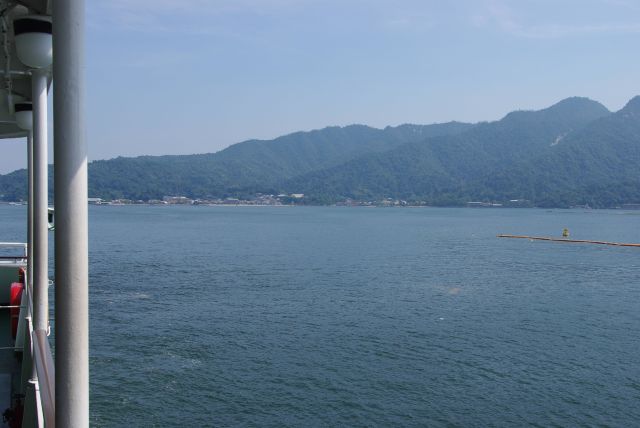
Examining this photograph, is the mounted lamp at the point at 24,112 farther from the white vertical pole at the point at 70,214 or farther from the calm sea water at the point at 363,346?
the calm sea water at the point at 363,346

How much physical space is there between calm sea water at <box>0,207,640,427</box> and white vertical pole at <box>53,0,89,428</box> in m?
12.4

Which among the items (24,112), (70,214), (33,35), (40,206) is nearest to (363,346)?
(24,112)

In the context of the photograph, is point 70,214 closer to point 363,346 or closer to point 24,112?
point 24,112

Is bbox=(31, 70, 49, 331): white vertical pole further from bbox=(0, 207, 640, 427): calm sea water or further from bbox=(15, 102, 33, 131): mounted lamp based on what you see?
bbox=(0, 207, 640, 427): calm sea water

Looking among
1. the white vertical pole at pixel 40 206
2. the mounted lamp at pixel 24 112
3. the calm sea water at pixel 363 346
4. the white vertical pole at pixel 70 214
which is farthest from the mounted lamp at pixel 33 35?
the calm sea water at pixel 363 346

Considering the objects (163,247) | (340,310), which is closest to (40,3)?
(340,310)

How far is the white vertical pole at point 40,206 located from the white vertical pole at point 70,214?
3461mm

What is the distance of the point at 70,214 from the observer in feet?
8.16

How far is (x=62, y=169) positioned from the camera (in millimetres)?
2436

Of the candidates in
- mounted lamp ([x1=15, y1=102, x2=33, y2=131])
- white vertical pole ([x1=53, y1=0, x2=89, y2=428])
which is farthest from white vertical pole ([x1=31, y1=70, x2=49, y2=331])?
white vertical pole ([x1=53, y1=0, x2=89, y2=428])

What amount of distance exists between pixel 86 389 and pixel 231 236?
7182 cm

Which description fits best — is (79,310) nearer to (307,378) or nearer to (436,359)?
(307,378)

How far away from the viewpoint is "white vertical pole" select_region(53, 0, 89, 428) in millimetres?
2406

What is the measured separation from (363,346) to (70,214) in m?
18.9
